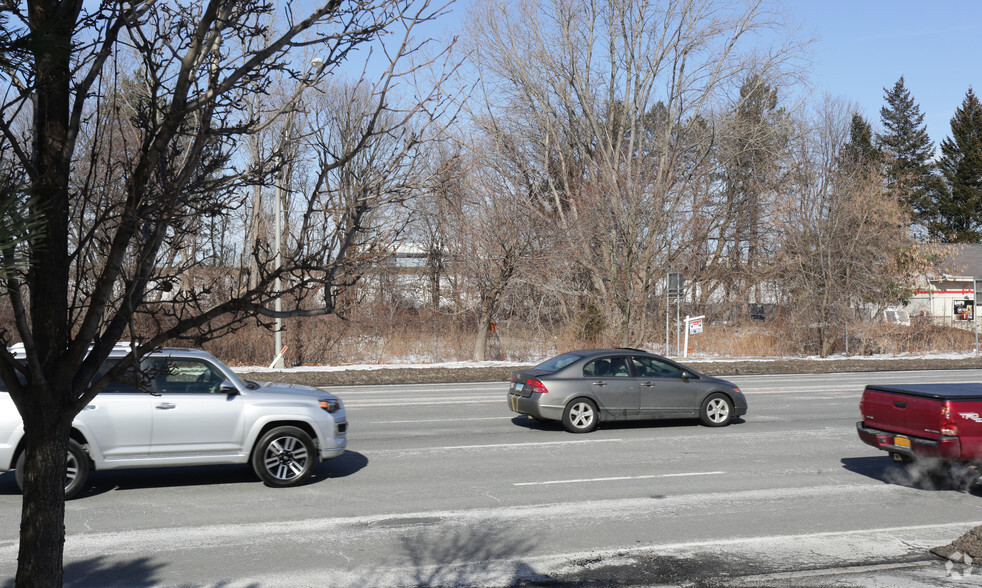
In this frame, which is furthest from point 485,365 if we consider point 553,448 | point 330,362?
point 553,448

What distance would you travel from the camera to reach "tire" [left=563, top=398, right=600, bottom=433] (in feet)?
48.4

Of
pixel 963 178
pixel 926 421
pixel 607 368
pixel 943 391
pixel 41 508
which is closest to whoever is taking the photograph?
pixel 41 508

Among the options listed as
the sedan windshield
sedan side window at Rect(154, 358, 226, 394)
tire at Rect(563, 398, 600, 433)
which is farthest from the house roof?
sedan side window at Rect(154, 358, 226, 394)

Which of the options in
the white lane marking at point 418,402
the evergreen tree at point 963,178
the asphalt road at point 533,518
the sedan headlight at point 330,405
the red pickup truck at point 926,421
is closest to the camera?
the asphalt road at point 533,518

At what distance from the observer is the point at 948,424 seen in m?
9.60

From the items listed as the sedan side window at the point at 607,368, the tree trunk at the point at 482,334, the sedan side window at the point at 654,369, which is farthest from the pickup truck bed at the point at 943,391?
the tree trunk at the point at 482,334

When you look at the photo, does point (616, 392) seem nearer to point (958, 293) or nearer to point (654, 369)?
point (654, 369)

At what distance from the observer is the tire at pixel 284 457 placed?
1020cm

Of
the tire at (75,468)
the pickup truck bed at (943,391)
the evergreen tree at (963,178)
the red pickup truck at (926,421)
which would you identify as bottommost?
the tire at (75,468)

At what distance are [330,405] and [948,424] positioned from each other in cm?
735

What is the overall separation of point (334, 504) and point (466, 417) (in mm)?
7467

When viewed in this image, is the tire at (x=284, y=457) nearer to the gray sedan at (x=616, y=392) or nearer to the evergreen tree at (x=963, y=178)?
the gray sedan at (x=616, y=392)

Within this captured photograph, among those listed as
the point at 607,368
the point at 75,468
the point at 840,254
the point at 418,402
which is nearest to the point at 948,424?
the point at 607,368

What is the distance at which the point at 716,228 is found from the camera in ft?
145
